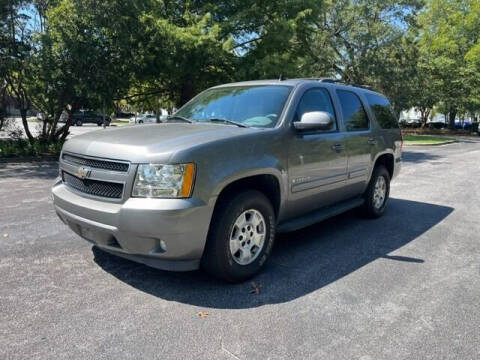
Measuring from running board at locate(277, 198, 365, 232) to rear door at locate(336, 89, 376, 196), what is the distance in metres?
0.17

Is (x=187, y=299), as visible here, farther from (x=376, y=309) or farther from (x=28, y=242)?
(x=28, y=242)

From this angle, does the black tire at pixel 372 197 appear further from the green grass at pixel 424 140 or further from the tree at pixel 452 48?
the tree at pixel 452 48

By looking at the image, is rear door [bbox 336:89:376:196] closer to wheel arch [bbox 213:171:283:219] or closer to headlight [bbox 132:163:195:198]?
wheel arch [bbox 213:171:283:219]

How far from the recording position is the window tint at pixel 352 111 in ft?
17.0

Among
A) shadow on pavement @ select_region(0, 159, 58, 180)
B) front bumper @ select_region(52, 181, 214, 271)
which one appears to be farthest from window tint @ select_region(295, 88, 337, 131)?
shadow on pavement @ select_region(0, 159, 58, 180)

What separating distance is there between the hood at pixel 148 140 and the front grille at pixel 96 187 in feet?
0.76

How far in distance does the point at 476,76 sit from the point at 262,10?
92.4 ft

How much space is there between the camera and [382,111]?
626 centimetres

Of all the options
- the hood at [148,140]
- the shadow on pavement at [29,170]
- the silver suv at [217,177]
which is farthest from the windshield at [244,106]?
the shadow on pavement at [29,170]

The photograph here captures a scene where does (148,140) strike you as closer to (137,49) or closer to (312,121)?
(312,121)

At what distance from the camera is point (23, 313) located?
3059mm

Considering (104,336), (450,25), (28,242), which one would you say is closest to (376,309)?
(104,336)

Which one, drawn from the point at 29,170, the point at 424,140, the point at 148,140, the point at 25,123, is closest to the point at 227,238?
the point at 148,140

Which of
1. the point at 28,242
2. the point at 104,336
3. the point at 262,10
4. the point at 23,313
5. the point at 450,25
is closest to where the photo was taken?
the point at 104,336
